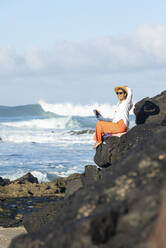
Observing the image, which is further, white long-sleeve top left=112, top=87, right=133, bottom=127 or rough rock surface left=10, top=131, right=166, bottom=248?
white long-sleeve top left=112, top=87, right=133, bottom=127

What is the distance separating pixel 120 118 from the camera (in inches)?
363

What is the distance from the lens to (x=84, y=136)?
37812 mm

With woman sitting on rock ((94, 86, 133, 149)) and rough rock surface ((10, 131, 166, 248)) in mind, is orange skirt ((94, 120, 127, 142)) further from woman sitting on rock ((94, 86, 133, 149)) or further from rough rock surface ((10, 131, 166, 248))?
rough rock surface ((10, 131, 166, 248))

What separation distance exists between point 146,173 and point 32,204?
8488 millimetres

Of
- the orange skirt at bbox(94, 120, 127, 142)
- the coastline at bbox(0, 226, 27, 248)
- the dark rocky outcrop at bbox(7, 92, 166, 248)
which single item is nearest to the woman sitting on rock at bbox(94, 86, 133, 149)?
the orange skirt at bbox(94, 120, 127, 142)

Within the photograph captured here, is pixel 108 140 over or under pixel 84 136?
over

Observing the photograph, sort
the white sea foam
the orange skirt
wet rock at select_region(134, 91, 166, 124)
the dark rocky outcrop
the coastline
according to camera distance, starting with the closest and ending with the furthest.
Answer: the dark rocky outcrop, the coastline, the orange skirt, wet rock at select_region(134, 91, 166, 124), the white sea foam

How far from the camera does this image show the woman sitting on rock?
30.1 ft

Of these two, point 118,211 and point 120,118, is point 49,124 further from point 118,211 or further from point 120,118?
point 118,211

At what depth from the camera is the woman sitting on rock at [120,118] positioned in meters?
9.17

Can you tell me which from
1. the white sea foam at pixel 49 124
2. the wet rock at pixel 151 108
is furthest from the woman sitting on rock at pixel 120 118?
the white sea foam at pixel 49 124

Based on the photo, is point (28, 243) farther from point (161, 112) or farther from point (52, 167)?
point (52, 167)

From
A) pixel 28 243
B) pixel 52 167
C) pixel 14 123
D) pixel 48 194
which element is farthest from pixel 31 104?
pixel 28 243

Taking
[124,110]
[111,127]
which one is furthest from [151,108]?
[111,127]
